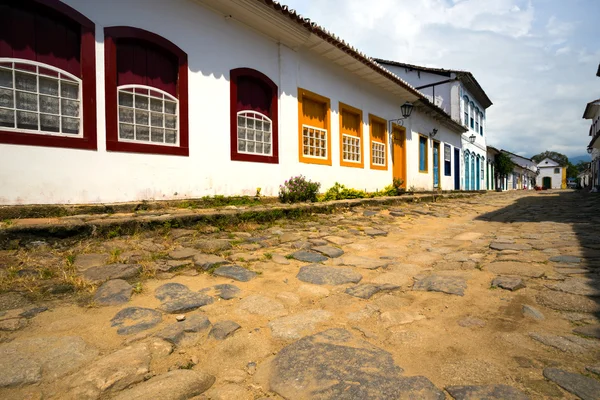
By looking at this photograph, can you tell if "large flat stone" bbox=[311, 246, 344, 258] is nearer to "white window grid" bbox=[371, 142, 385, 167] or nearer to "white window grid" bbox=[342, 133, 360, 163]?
"white window grid" bbox=[342, 133, 360, 163]

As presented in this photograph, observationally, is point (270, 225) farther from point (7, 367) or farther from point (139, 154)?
point (7, 367)

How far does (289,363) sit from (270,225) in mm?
3639

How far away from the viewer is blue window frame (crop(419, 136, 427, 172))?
14.0m

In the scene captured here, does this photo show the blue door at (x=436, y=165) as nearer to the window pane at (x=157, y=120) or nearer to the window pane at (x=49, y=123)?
the window pane at (x=157, y=120)

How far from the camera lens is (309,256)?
145 inches

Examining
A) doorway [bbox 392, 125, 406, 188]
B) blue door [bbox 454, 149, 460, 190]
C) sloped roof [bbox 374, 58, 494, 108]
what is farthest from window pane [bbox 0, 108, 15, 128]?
blue door [bbox 454, 149, 460, 190]

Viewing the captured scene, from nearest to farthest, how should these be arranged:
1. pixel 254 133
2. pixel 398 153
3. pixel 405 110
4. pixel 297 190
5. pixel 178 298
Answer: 1. pixel 178 298
2. pixel 254 133
3. pixel 297 190
4. pixel 405 110
5. pixel 398 153

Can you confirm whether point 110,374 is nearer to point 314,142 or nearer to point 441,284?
point 441,284

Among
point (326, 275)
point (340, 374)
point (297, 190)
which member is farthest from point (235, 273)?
point (297, 190)

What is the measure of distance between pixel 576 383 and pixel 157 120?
228 inches

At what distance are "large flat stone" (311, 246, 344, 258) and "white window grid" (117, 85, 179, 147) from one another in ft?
10.6

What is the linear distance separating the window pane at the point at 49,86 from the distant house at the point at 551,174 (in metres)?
73.7

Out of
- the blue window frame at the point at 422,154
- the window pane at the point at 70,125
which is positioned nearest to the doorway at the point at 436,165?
the blue window frame at the point at 422,154

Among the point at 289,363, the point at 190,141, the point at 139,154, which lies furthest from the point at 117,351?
the point at 190,141
